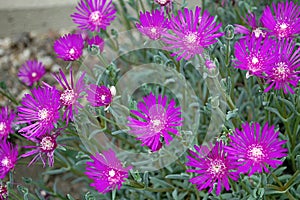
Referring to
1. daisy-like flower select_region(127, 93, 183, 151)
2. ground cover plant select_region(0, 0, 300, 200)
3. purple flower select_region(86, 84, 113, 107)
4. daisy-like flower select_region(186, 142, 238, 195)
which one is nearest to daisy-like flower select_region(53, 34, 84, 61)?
ground cover plant select_region(0, 0, 300, 200)

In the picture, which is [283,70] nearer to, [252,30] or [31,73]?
[252,30]

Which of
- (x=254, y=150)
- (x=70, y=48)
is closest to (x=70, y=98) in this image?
(x=70, y=48)

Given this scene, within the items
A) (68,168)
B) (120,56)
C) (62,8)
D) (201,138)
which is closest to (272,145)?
(201,138)

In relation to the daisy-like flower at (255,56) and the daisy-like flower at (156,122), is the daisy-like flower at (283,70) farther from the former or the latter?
the daisy-like flower at (156,122)

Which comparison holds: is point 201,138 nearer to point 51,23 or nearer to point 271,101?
point 271,101

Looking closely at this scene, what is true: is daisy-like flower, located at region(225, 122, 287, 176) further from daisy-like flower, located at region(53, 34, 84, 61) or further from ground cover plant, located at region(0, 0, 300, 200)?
daisy-like flower, located at region(53, 34, 84, 61)
